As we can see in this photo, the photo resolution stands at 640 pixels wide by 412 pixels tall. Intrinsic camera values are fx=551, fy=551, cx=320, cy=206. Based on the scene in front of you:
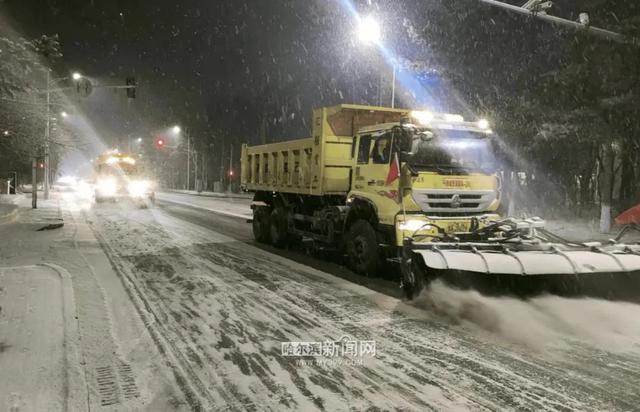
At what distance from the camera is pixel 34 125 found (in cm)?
1812

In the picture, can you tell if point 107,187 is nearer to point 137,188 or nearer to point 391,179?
point 137,188

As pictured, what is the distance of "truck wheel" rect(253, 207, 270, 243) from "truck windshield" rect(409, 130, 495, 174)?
6166 mm

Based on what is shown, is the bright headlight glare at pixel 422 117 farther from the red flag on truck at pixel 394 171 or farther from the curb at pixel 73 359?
the curb at pixel 73 359

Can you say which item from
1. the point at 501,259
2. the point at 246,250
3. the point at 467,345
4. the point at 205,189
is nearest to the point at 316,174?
the point at 246,250

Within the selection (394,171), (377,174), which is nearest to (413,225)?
(394,171)

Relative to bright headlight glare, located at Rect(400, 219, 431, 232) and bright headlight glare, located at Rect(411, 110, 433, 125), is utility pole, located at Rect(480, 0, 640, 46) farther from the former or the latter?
bright headlight glare, located at Rect(400, 219, 431, 232)

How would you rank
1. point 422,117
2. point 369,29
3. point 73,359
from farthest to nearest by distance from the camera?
point 369,29 → point 422,117 → point 73,359

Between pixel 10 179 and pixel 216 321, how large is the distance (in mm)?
33711

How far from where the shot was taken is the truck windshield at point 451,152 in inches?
363

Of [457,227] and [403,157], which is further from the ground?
[403,157]

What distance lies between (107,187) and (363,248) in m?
24.0

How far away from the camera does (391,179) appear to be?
9258 millimetres

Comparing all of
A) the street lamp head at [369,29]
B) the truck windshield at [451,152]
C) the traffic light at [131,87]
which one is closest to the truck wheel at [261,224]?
the truck windshield at [451,152]

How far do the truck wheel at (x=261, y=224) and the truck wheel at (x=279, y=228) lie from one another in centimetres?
35
